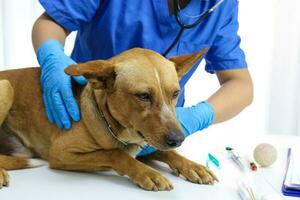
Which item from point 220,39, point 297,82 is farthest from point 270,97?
point 220,39

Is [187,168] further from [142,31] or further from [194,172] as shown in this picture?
[142,31]

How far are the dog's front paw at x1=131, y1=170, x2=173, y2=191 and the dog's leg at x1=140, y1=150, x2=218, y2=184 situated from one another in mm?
77

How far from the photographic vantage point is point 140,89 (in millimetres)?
953

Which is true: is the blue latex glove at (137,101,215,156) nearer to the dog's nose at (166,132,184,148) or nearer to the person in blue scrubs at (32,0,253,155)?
the person in blue scrubs at (32,0,253,155)

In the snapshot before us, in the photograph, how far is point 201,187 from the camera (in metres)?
0.94

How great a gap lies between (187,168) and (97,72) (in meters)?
0.30

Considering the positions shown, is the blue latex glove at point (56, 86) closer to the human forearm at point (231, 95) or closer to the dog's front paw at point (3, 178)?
the dog's front paw at point (3, 178)

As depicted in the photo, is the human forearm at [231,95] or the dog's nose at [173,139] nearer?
the dog's nose at [173,139]

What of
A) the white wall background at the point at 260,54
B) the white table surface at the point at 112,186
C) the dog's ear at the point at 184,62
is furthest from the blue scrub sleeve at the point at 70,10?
the white wall background at the point at 260,54

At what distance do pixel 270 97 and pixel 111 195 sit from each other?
4.97 feet

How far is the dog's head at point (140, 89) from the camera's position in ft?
2.99

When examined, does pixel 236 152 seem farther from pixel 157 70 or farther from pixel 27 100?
pixel 27 100

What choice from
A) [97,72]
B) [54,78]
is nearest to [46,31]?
[54,78]

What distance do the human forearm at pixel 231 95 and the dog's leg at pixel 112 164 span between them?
0.40m
